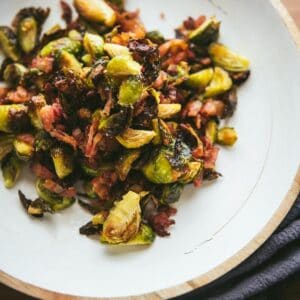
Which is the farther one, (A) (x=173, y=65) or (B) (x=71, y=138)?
(A) (x=173, y=65)

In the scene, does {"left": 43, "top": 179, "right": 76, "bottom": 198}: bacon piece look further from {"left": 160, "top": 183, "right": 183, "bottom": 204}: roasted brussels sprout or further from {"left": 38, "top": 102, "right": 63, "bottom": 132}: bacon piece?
{"left": 160, "top": 183, "right": 183, "bottom": 204}: roasted brussels sprout

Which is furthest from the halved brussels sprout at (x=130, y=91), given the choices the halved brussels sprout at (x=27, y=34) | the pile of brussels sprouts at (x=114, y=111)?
the halved brussels sprout at (x=27, y=34)

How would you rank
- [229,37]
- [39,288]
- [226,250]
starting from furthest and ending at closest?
[229,37], [226,250], [39,288]

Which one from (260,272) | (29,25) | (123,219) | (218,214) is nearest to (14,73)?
(29,25)

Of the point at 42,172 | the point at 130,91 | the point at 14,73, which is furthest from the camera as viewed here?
the point at 14,73

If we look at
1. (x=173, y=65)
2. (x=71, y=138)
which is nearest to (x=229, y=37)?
(x=173, y=65)

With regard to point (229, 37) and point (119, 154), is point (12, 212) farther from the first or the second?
point (229, 37)

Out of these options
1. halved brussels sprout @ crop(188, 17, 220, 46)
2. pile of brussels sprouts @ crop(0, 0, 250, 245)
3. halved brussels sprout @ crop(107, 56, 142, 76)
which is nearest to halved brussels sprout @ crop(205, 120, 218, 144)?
pile of brussels sprouts @ crop(0, 0, 250, 245)

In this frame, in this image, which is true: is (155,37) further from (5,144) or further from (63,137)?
(5,144)
